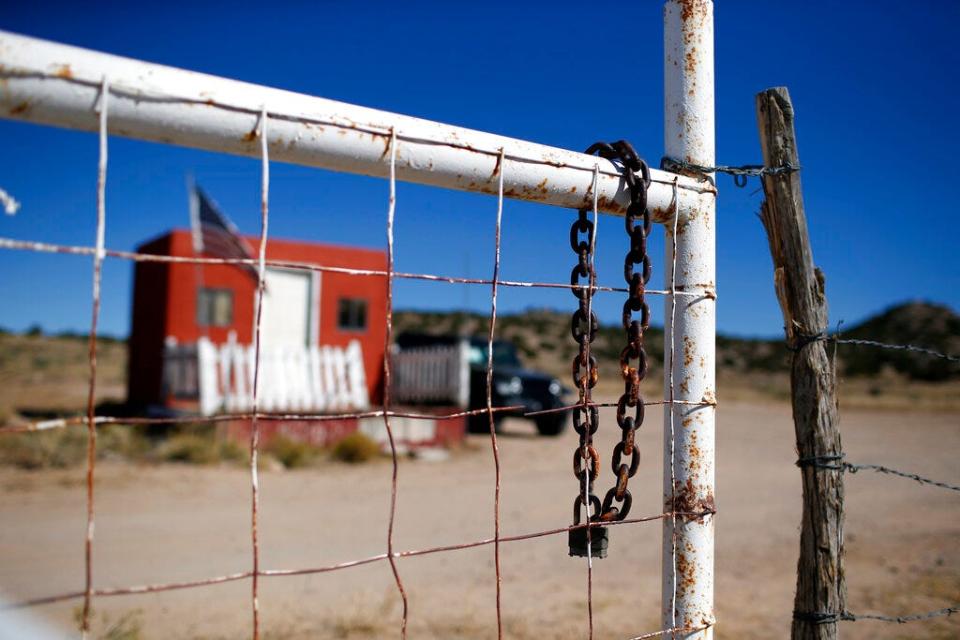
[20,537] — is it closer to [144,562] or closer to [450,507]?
[144,562]

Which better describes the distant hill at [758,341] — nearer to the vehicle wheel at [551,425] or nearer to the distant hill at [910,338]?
the distant hill at [910,338]

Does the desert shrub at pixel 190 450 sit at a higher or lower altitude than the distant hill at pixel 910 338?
lower

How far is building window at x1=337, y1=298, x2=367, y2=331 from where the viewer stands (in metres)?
17.5

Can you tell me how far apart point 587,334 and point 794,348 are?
0.78 metres

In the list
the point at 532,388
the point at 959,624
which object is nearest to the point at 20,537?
the point at 959,624

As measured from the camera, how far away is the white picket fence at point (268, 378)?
1212 cm

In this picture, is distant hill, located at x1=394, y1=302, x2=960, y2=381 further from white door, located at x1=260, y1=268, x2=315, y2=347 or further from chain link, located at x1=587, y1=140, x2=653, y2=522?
chain link, located at x1=587, y1=140, x2=653, y2=522

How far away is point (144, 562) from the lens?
5.86 metres

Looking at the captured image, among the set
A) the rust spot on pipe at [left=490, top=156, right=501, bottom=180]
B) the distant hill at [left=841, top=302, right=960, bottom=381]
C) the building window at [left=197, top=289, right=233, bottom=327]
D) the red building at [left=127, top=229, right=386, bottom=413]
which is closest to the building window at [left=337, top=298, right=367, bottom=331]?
the red building at [left=127, top=229, right=386, bottom=413]

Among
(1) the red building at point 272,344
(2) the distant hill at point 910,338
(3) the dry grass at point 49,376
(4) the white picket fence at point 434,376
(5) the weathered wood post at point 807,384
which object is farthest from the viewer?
(2) the distant hill at point 910,338

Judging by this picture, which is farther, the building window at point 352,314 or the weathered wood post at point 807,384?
the building window at point 352,314

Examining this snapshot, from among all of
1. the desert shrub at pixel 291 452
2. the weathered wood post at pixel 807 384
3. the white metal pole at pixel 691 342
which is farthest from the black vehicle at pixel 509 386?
the white metal pole at pixel 691 342

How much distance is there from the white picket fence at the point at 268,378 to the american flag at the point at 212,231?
1.45 m

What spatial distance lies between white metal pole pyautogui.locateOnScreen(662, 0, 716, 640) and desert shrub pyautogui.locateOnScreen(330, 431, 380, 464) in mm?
9826
